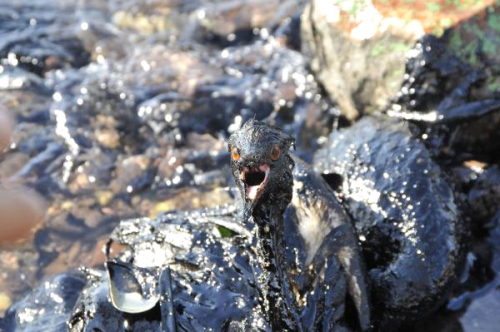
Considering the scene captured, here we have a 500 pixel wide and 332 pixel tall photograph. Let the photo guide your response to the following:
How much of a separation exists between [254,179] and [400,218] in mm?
1569

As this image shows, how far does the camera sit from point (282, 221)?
310cm

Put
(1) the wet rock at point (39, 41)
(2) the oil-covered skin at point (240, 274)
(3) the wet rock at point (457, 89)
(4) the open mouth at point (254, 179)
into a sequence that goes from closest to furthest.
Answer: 1. (4) the open mouth at point (254, 179)
2. (2) the oil-covered skin at point (240, 274)
3. (3) the wet rock at point (457, 89)
4. (1) the wet rock at point (39, 41)

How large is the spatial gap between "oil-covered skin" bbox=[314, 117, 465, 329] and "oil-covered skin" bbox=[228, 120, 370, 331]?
291 mm

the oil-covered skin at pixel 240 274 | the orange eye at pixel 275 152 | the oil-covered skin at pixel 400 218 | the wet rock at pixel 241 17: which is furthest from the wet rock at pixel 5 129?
the orange eye at pixel 275 152

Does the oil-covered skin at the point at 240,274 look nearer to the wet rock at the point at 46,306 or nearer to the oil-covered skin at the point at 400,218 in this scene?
the wet rock at the point at 46,306

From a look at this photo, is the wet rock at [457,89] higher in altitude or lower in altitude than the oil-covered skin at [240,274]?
higher

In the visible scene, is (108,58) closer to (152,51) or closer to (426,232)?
(152,51)

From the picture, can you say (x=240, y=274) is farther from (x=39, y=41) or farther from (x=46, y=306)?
(x=39, y=41)

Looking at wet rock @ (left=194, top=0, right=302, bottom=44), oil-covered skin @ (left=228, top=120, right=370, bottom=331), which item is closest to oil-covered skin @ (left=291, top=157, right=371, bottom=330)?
oil-covered skin @ (left=228, top=120, right=370, bottom=331)

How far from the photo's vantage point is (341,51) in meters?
5.68

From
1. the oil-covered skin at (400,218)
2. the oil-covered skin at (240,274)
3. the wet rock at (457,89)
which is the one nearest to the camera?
the oil-covered skin at (240,274)

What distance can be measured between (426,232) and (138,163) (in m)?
3.07

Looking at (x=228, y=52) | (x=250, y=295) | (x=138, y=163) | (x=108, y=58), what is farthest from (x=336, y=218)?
(x=108, y=58)

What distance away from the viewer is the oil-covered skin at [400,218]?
378 cm
